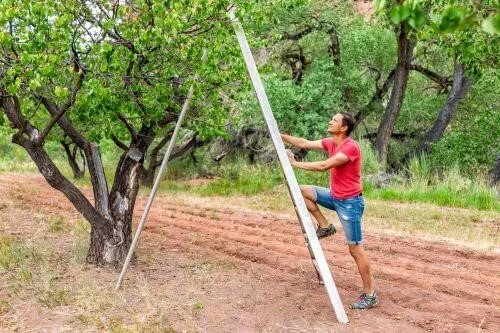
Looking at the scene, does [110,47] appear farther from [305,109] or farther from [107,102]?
[305,109]

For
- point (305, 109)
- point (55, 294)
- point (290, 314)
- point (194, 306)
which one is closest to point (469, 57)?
point (290, 314)

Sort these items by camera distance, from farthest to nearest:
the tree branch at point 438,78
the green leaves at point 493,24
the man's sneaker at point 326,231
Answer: the tree branch at point 438,78 < the man's sneaker at point 326,231 < the green leaves at point 493,24

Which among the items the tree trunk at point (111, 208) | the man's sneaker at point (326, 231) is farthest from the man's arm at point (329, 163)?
the tree trunk at point (111, 208)

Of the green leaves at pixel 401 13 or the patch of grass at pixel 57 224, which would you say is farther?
the patch of grass at pixel 57 224

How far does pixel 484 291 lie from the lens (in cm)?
725

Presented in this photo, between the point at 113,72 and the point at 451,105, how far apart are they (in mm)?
14833

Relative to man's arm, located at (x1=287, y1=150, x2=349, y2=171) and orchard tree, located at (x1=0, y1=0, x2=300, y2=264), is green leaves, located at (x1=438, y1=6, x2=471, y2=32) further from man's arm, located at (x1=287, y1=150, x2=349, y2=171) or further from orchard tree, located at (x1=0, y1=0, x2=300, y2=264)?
orchard tree, located at (x1=0, y1=0, x2=300, y2=264)

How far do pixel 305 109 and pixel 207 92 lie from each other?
10.7 m

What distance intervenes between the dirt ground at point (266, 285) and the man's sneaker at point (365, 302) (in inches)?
3.1

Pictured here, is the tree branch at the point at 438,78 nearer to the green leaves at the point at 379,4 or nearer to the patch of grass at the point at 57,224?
the patch of grass at the point at 57,224

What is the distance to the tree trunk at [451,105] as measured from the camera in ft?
63.8

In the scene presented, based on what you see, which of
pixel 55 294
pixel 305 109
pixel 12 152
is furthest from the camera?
pixel 12 152

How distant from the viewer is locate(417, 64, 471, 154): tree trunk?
19.4m

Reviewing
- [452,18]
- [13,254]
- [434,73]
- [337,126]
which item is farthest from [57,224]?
[434,73]
